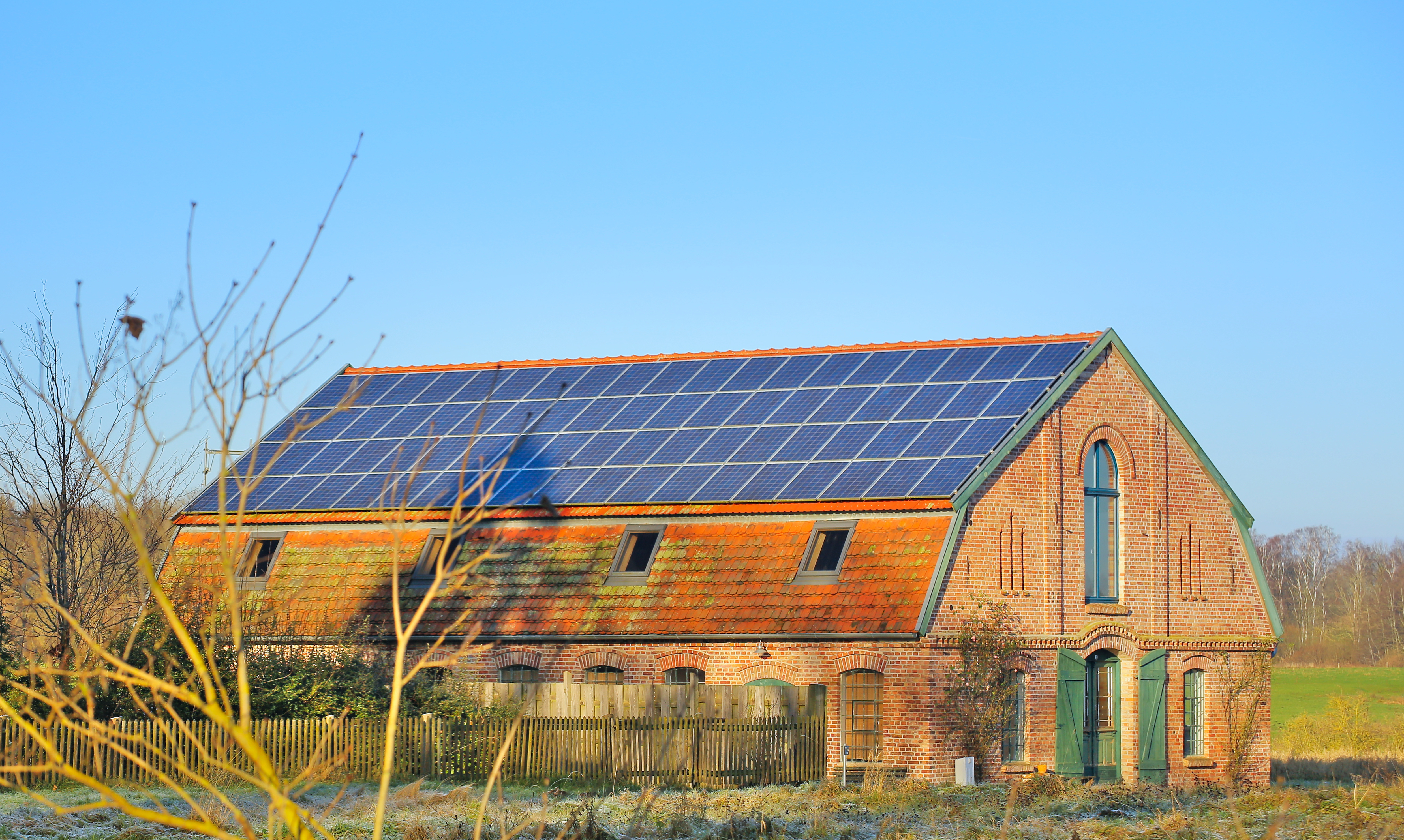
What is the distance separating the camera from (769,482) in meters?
30.0

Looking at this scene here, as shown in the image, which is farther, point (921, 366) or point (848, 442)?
point (921, 366)

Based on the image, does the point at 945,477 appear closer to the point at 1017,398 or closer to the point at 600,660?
the point at 1017,398

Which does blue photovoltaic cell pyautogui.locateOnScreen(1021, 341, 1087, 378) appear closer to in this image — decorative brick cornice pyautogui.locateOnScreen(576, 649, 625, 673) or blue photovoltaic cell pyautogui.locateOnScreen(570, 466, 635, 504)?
blue photovoltaic cell pyautogui.locateOnScreen(570, 466, 635, 504)

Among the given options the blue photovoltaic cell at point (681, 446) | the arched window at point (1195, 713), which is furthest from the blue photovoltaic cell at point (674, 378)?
the arched window at point (1195, 713)

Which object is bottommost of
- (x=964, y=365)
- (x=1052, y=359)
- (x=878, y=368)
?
(x=1052, y=359)

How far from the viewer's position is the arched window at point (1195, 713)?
1231 inches

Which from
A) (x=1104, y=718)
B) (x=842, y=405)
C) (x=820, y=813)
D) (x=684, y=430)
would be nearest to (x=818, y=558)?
(x=842, y=405)

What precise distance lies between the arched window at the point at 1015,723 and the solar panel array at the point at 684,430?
3790 mm

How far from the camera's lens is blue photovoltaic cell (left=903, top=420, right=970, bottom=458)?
29.2m

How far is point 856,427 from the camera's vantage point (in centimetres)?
3112

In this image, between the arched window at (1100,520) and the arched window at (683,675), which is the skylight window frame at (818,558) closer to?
the arched window at (683,675)

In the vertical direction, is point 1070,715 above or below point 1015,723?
above

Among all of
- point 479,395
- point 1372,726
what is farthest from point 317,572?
point 1372,726

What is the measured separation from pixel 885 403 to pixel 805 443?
197 cm
